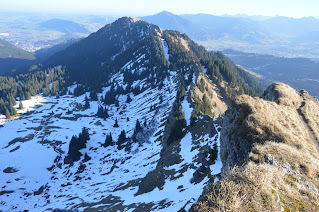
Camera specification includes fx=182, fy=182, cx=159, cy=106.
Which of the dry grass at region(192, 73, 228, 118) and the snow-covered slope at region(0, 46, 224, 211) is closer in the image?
the snow-covered slope at region(0, 46, 224, 211)

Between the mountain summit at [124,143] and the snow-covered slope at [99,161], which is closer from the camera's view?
the snow-covered slope at [99,161]

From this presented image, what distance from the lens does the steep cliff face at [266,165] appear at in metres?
9.16

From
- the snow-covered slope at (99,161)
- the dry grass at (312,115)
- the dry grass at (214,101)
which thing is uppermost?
the dry grass at (312,115)

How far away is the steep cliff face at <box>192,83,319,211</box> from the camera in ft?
30.0

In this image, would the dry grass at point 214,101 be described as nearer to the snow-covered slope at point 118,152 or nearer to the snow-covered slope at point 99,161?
the snow-covered slope at point 118,152

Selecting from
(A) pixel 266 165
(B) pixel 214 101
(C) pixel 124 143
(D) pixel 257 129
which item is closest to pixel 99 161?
(C) pixel 124 143

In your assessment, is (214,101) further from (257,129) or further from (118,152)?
(257,129)

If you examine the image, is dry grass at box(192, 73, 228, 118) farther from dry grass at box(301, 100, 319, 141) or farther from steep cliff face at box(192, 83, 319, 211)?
steep cliff face at box(192, 83, 319, 211)

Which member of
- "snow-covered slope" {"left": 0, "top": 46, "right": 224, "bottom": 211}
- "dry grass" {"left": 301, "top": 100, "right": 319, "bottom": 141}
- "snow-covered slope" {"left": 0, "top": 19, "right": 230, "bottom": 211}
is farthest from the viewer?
"snow-covered slope" {"left": 0, "top": 19, "right": 230, "bottom": 211}

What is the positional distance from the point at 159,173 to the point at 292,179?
31973mm

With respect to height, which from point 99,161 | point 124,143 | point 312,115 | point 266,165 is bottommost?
point 99,161

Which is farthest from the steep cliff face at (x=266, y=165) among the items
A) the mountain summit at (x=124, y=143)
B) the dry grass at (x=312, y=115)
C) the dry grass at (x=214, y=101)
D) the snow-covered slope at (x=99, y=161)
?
the dry grass at (x=214, y=101)

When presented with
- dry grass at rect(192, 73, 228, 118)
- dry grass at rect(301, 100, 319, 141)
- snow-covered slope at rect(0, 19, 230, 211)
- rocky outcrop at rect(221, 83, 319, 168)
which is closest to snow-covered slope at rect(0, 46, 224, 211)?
snow-covered slope at rect(0, 19, 230, 211)

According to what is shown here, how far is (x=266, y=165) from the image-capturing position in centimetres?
1259
